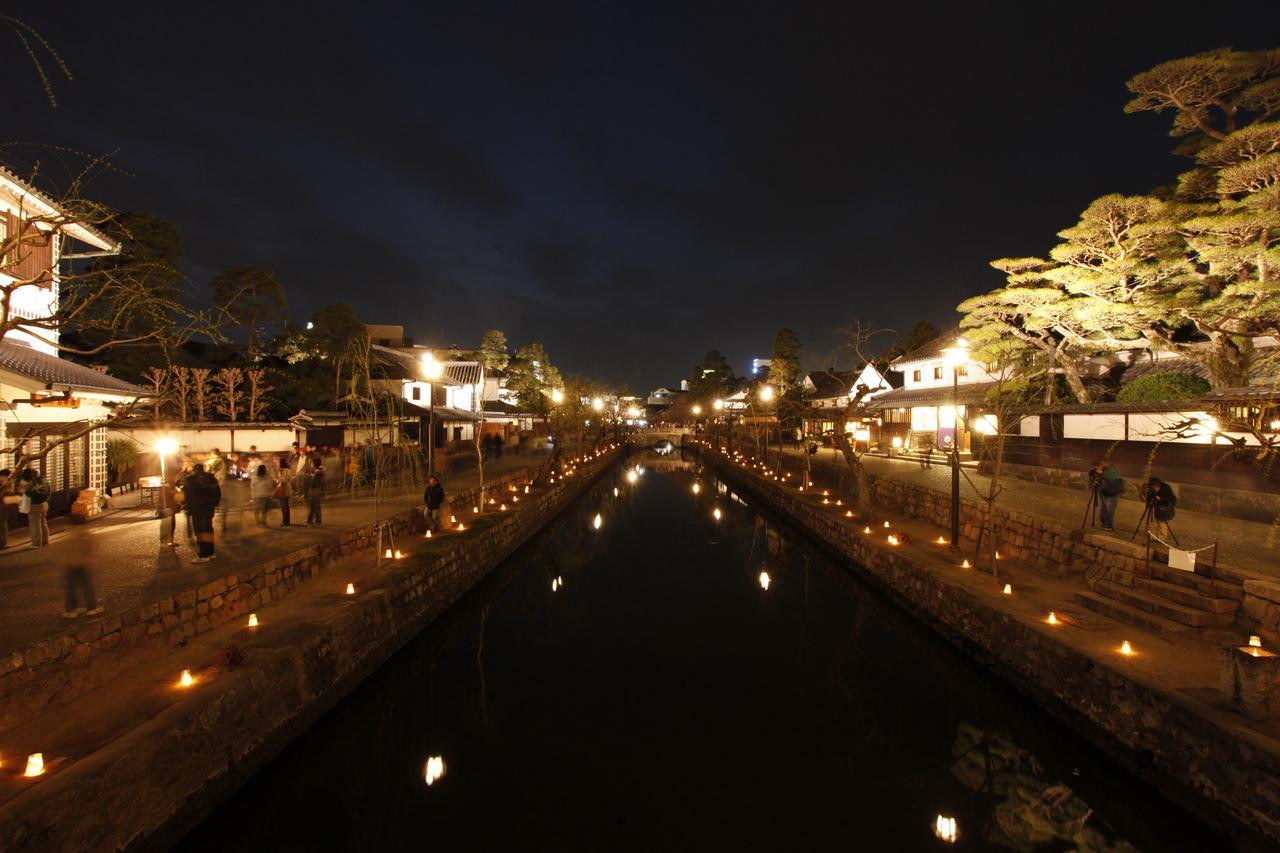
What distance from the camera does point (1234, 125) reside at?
17.8 metres

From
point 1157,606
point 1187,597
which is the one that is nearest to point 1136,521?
point 1187,597

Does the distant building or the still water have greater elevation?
the distant building

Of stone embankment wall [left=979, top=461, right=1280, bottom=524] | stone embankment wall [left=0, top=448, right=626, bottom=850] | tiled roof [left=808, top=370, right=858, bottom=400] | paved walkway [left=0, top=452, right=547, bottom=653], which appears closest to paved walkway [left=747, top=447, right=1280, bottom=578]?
stone embankment wall [left=979, top=461, right=1280, bottom=524]

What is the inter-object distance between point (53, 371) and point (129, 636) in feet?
29.6

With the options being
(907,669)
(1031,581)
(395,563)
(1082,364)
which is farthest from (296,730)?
(1082,364)

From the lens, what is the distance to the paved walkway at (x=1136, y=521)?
31.5 feet

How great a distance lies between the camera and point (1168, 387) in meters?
16.5

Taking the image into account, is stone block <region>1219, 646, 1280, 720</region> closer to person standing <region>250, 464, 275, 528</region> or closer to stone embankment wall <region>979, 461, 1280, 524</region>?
stone embankment wall <region>979, 461, 1280, 524</region>

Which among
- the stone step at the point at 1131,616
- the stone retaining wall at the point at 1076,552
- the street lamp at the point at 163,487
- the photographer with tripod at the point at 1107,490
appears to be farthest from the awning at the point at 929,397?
the street lamp at the point at 163,487

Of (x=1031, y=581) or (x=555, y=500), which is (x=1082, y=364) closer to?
(x=1031, y=581)

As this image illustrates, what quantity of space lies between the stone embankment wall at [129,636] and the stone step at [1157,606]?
42.1ft

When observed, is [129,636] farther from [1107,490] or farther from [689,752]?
[1107,490]

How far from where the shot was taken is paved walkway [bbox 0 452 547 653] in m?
7.30

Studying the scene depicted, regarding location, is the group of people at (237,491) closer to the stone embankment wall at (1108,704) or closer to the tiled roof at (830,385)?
the stone embankment wall at (1108,704)
